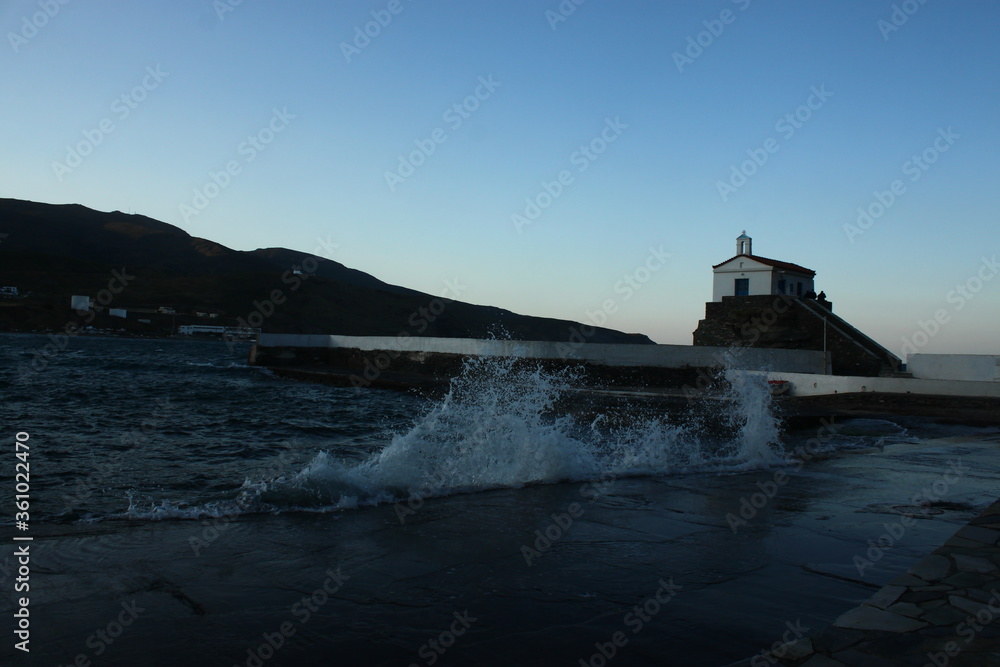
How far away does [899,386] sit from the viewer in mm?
21219

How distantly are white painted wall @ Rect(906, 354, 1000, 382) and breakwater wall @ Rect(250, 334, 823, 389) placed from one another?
347cm

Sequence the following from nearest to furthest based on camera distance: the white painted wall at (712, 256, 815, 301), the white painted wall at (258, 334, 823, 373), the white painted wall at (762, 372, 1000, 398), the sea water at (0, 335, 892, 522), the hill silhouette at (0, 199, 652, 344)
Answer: the sea water at (0, 335, 892, 522) → the white painted wall at (762, 372, 1000, 398) → the white painted wall at (258, 334, 823, 373) → the white painted wall at (712, 256, 815, 301) → the hill silhouette at (0, 199, 652, 344)

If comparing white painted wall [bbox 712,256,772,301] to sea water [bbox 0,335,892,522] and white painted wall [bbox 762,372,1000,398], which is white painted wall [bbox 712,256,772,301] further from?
sea water [bbox 0,335,892,522]

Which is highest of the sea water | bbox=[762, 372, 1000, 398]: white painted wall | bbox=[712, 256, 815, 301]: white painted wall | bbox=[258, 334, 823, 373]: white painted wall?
bbox=[712, 256, 815, 301]: white painted wall

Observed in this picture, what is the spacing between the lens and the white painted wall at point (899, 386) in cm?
2050

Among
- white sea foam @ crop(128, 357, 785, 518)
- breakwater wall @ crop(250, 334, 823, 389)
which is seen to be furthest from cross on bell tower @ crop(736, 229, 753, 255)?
white sea foam @ crop(128, 357, 785, 518)

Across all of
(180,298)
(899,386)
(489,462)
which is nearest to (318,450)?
(489,462)

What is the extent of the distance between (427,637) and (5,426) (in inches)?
544

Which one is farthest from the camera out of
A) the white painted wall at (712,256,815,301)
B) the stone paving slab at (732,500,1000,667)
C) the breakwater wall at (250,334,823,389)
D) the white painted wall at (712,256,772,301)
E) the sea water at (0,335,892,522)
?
the white painted wall at (712,256,772,301)

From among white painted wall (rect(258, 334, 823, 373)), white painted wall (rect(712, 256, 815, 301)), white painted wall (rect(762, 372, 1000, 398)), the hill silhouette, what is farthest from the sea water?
the hill silhouette

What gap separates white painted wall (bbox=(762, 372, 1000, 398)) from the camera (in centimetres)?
2050

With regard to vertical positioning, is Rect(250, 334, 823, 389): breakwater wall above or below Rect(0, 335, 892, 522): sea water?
above

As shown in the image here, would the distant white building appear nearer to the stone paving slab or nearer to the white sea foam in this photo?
the white sea foam

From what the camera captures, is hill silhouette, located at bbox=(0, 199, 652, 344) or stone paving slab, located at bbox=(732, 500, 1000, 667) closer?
stone paving slab, located at bbox=(732, 500, 1000, 667)
